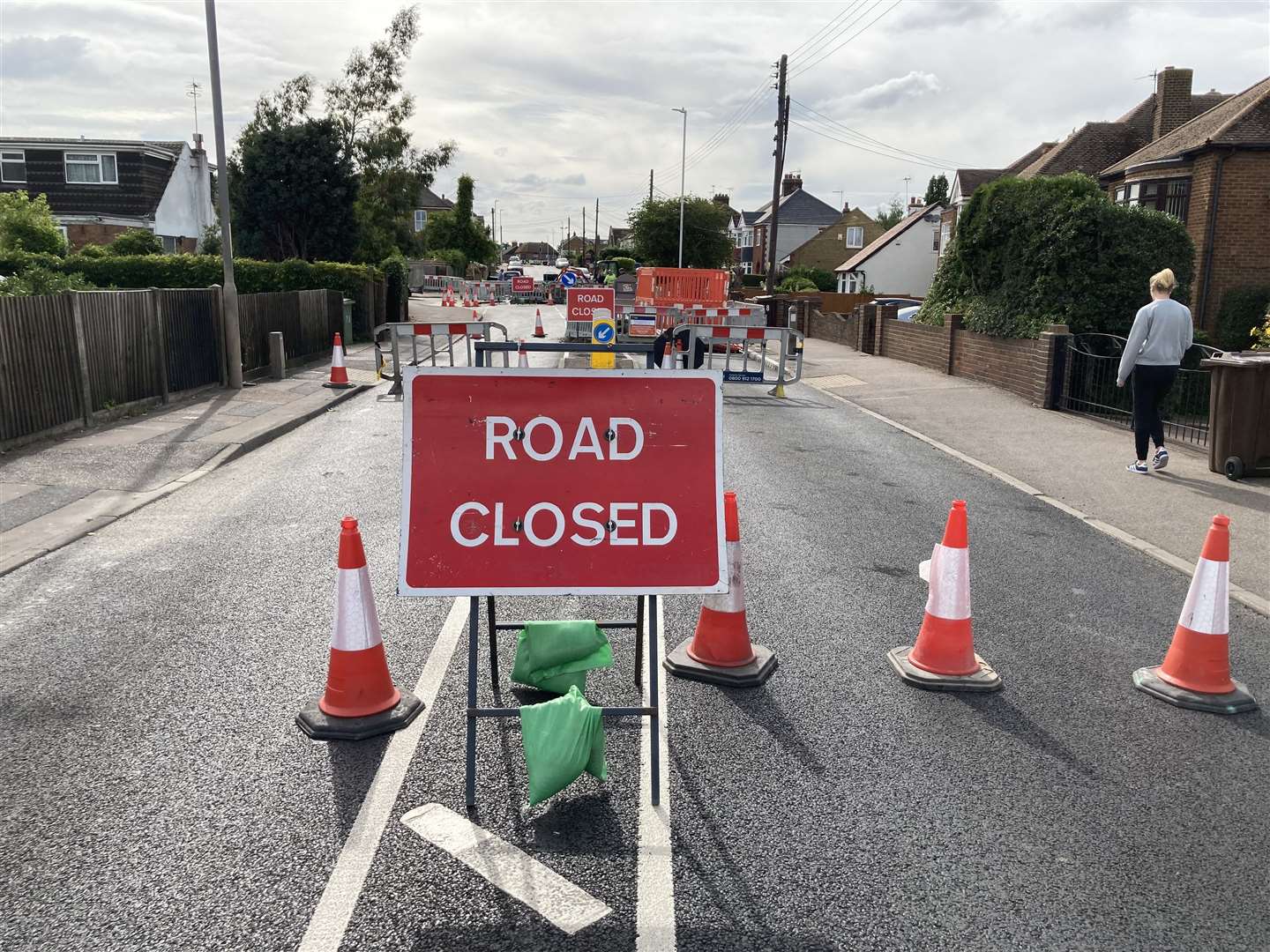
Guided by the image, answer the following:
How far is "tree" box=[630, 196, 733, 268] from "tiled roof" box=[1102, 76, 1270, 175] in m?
45.8

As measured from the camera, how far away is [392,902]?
3139 mm

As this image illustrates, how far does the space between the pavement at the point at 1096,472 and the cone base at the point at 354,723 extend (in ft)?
17.5

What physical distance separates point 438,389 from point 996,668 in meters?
3.23

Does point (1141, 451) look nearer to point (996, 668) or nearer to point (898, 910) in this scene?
point (996, 668)

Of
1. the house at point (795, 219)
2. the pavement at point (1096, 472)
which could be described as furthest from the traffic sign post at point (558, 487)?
the house at point (795, 219)

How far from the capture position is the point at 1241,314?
970 inches

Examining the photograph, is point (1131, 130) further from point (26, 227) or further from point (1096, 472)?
point (26, 227)

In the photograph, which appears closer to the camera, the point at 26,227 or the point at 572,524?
the point at 572,524

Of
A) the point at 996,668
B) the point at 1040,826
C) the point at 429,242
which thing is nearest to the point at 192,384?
the point at 996,668

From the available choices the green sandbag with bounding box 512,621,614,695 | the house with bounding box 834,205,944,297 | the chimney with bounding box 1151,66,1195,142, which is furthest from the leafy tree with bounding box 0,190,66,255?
the house with bounding box 834,205,944,297

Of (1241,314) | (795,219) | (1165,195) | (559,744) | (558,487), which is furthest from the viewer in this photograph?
(795,219)

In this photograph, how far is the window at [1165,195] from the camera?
26.8m

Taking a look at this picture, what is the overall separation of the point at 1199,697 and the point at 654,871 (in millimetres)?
3049

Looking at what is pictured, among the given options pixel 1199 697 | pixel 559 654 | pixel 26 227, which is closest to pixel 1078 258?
pixel 1199 697
